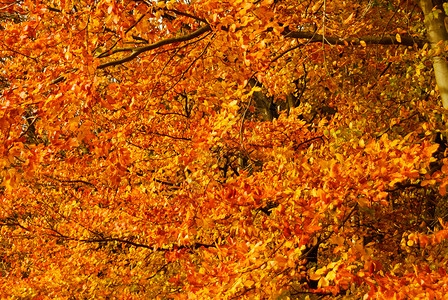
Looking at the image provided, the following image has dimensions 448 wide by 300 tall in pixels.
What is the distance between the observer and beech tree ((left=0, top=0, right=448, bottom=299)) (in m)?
3.83

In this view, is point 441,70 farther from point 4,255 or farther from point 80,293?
point 4,255

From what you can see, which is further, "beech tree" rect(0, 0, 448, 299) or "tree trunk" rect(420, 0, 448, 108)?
"tree trunk" rect(420, 0, 448, 108)

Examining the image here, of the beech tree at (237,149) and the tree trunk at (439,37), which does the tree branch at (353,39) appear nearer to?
the beech tree at (237,149)

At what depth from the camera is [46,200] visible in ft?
41.0

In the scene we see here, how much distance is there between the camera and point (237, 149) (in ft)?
17.7

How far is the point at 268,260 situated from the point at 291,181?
1.18 metres

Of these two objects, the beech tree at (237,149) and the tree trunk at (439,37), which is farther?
the tree trunk at (439,37)

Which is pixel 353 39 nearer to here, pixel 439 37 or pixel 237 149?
pixel 439 37

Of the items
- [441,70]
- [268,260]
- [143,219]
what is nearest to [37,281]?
[143,219]

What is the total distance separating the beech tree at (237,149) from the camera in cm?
383

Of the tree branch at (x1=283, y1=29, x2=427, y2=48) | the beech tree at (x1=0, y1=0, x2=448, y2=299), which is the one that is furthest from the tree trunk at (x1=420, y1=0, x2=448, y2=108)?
the tree branch at (x1=283, y1=29, x2=427, y2=48)

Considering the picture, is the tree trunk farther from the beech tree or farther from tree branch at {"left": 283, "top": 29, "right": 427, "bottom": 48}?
tree branch at {"left": 283, "top": 29, "right": 427, "bottom": 48}

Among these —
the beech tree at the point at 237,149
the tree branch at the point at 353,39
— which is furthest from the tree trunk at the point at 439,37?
the tree branch at the point at 353,39

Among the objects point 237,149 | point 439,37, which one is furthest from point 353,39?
point 237,149
